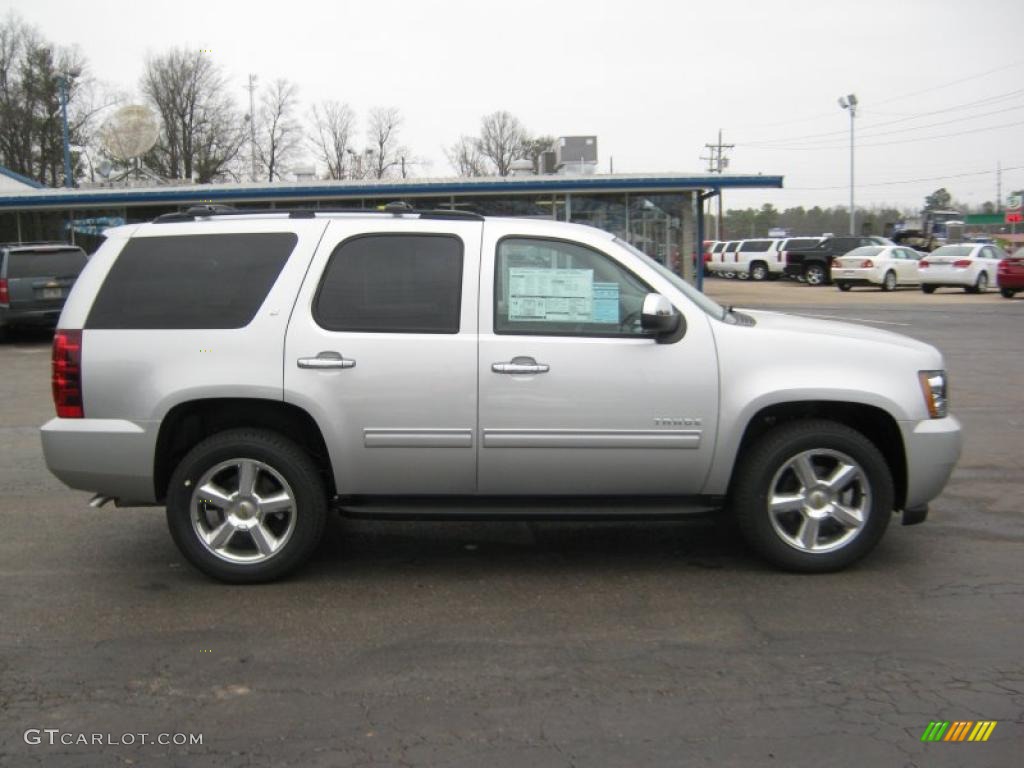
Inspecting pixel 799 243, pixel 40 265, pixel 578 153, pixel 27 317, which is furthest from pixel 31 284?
pixel 799 243

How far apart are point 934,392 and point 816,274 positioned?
1353 inches

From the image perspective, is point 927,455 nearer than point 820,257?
Yes

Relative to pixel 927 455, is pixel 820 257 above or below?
above

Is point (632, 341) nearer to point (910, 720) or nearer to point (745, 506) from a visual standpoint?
point (745, 506)

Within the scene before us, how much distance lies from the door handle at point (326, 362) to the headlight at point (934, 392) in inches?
118

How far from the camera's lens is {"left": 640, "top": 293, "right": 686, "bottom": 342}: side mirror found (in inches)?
188

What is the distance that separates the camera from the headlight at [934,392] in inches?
197

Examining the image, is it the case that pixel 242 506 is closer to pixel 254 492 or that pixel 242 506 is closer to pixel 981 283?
pixel 254 492

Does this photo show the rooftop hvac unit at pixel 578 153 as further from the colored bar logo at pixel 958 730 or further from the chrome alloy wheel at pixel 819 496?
the colored bar logo at pixel 958 730

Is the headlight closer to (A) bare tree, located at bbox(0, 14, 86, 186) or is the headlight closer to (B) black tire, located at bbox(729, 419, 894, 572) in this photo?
(B) black tire, located at bbox(729, 419, 894, 572)

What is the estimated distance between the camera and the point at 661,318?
4801 millimetres

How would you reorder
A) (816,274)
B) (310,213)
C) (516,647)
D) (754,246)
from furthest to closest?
(754,246), (816,274), (310,213), (516,647)

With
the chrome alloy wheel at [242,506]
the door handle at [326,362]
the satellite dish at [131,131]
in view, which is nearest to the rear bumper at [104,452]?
the chrome alloy wheel at [242,506]

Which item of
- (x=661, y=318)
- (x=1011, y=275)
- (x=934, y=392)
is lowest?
(x=934, y=392)
